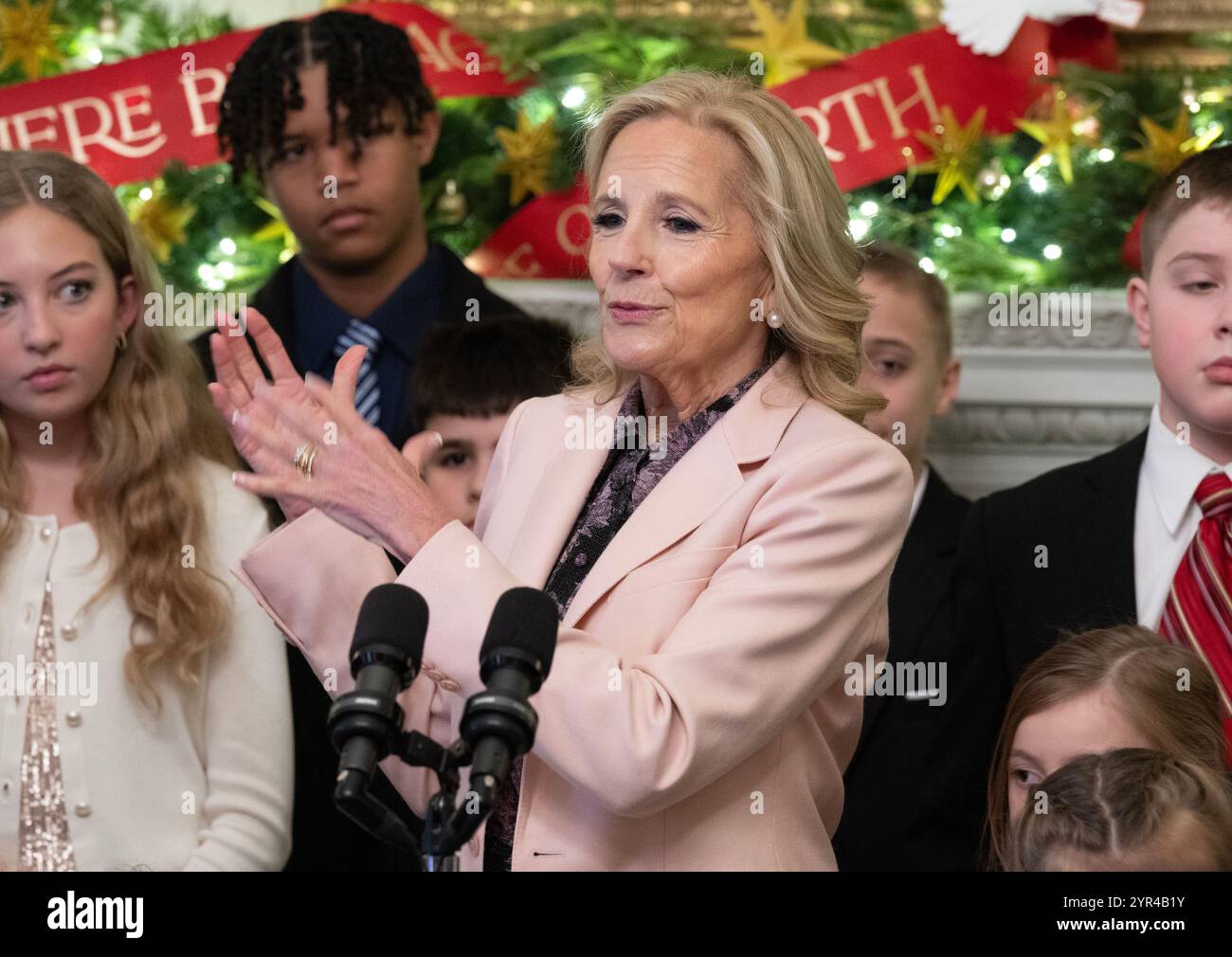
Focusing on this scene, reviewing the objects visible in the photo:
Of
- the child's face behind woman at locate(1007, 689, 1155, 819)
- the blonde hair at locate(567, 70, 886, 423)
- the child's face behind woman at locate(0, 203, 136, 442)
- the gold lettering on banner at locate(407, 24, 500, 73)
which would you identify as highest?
the gold lettering on banner at locate(407, 24, 500, 73)

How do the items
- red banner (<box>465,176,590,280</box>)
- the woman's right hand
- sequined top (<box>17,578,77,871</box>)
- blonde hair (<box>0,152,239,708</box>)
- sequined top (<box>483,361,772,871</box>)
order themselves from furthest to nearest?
red banner (<box>465,176,590,280</box>) < blonde hair (<box>0,152,239,708</box>) < sequined top (<box>17,578,77,871</box>) < sequined top (<box>483,361,772,871</box>) < the woman's right hand

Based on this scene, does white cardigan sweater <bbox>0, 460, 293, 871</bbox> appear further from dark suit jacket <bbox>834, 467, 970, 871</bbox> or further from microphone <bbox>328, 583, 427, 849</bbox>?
microphone <bbox>328, 583, 427, 849</bbox>

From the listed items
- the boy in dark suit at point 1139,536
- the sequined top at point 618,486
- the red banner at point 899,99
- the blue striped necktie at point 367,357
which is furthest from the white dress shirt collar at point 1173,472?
the blue striped necktie at point 367,357

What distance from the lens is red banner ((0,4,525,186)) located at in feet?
13.2

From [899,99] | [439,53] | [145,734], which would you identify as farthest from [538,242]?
[145,734]

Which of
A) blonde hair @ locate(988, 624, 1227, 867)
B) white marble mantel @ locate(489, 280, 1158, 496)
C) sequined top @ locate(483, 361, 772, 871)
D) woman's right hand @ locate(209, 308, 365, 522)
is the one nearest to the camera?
woman's right hand @ locate(209, 308, 365, 522)

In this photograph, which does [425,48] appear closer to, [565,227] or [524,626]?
[565,227]

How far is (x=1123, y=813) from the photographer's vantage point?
1.95 meters

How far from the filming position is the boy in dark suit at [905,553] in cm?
302

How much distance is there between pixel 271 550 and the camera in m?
2.00

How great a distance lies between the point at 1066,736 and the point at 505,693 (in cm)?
114

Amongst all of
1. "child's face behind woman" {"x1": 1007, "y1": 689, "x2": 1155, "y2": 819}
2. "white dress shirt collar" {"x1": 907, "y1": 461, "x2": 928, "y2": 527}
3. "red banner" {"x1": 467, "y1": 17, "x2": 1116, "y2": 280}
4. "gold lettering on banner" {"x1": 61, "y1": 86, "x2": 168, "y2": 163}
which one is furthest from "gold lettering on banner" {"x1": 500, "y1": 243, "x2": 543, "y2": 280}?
"child's face behind woman" {"x1": 1007, "y1": 689, "x2": 1155, "y2": 819}

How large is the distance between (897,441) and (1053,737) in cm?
104
